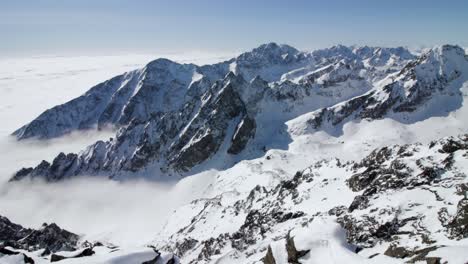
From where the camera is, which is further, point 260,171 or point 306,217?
point 260,171

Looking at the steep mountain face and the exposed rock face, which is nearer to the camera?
the steep mountain face

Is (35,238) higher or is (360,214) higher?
(360,214)

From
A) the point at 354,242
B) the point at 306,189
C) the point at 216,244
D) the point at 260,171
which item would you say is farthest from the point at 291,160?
the point at 354,242

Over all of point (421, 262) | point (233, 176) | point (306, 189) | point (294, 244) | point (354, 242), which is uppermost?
point (421, 262)

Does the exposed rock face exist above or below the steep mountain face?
below

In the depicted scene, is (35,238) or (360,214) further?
(35,238)

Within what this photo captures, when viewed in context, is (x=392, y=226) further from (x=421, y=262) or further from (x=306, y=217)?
(x=306, y=217)

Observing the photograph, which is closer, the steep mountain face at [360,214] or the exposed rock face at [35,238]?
the steep mountain face at [360,214]

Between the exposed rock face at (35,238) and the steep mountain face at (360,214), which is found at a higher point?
the steep mountain face at (360,214)
